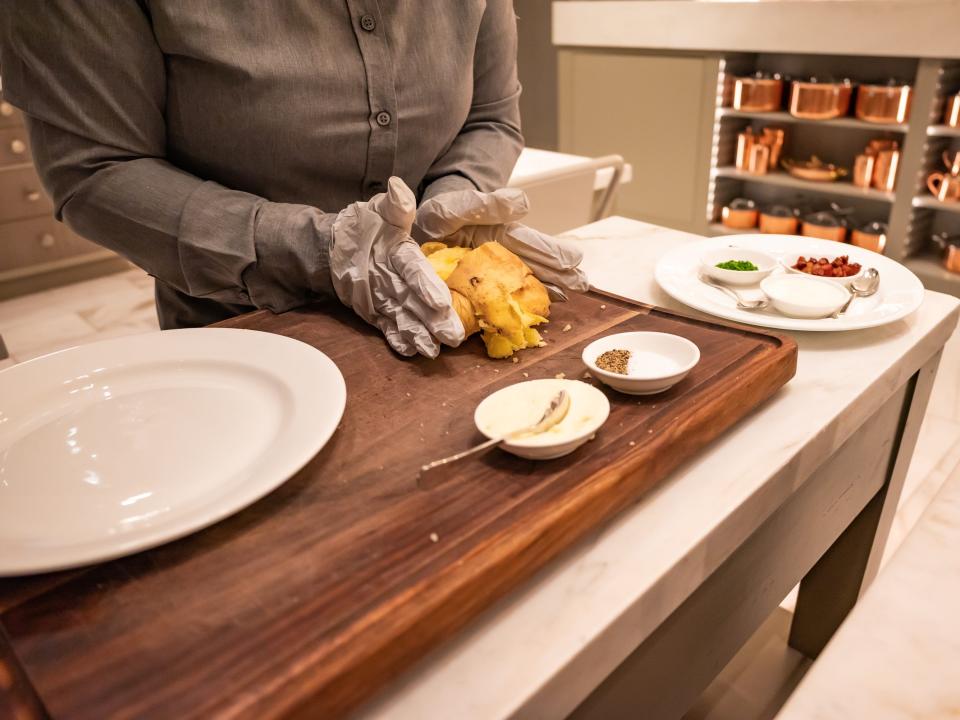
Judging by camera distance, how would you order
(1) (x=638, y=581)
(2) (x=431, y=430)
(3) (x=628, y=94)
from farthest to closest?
(3) (x=628, y=94) → (2) (x=431, y=430) → (1) (x=638, y=581)

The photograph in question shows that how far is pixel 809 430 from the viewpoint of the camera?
0.71 m

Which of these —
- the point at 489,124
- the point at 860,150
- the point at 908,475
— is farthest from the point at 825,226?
the point at 489,124

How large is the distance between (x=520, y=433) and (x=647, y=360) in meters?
0.20

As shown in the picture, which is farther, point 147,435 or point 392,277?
point 392,277

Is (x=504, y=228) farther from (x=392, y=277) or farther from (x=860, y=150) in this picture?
(x=860, y=150)

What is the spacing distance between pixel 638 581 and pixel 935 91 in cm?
295

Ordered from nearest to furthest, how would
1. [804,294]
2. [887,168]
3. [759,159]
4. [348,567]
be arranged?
[348,567] < [804,294] < [887,168] < [759,159]

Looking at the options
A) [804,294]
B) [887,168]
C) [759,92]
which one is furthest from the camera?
[759,92]

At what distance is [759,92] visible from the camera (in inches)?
127

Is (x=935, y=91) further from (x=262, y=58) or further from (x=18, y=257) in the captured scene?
(x=18, y=257)

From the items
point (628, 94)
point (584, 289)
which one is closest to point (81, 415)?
point (584, 289)

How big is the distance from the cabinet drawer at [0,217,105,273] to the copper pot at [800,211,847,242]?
320 centimetres

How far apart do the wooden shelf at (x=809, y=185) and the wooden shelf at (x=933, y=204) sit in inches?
3.8

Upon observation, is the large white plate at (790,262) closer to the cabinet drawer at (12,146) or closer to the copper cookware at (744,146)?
the copper cookware at (744,146)
